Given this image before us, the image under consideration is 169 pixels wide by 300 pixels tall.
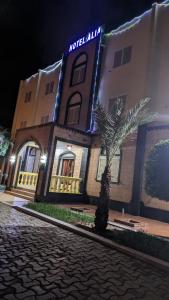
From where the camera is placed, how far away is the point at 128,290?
14.9 feet

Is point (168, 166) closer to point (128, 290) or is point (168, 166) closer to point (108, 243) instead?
point (108, 243)

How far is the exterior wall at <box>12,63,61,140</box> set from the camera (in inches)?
918

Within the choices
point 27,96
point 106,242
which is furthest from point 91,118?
point 106,242

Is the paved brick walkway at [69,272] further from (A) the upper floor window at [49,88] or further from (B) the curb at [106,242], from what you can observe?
(A) the upper floor window at [49,88]

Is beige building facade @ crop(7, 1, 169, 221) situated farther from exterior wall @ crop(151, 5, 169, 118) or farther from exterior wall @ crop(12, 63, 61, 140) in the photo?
exterior wall @ crop(12, 63, 61, 140)

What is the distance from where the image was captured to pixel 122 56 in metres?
18.0

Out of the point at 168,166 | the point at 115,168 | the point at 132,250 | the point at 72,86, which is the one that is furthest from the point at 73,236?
the point at 72,86

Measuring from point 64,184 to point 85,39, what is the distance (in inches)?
489

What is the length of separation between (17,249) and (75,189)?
11172 mm

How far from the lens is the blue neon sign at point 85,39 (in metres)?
19.9

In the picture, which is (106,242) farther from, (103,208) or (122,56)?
(122,56)

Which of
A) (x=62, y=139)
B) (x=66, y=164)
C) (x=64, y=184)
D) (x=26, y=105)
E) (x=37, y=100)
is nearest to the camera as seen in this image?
(x=62, y=139)

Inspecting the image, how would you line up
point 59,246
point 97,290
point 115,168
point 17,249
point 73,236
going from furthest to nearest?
point 115,168, point 73,236, point 59,246, point 17,249, point 97,290

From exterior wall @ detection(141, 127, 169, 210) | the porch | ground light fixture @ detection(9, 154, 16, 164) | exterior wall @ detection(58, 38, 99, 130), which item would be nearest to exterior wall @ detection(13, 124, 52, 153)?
ground light fixture @ detection(9, 154, 16, 164)
